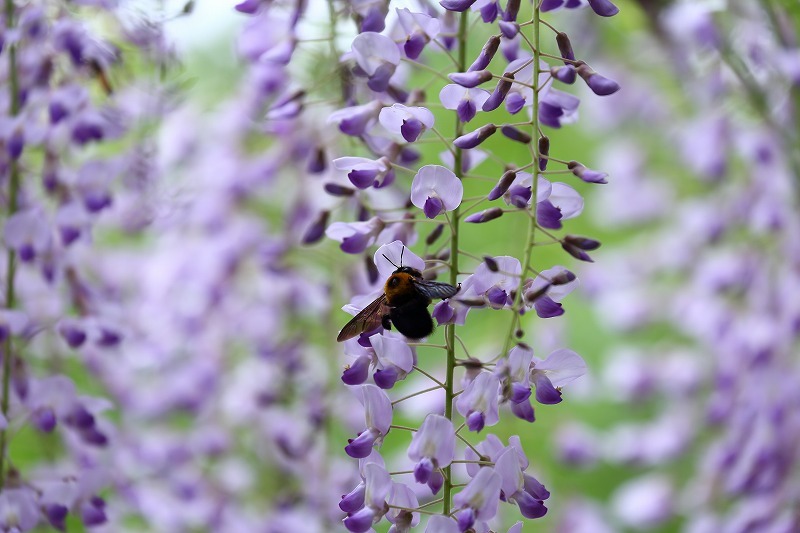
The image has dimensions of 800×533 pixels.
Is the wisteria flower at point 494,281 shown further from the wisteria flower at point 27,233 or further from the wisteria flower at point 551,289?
the wisteria flower at point 27,233

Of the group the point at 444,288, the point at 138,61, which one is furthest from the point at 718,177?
the point at 444,288

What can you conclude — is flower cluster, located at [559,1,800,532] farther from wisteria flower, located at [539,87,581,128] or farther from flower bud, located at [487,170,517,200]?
flower bud, located at [487,170,517,200]

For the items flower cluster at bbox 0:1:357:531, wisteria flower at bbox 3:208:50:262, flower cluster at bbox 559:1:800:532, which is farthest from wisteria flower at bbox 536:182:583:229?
flower cluster at bbox 559:1:800:532

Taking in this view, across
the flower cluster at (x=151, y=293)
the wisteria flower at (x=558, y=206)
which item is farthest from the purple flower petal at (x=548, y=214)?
the flower cluster at (x=151, y=293)

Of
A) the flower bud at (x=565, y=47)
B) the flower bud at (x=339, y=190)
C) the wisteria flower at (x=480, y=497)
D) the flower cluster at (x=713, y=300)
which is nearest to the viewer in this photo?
the wisteria flower at (x=480, y=497)

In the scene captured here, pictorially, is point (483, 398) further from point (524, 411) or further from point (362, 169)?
point (362, 169)

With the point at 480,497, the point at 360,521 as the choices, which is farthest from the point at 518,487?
A: the point at 360,521

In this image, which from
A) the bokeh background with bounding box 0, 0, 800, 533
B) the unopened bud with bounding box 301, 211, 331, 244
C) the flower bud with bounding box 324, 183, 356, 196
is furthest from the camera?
the bokeh background with bounding box 0, 0, 800, 533
